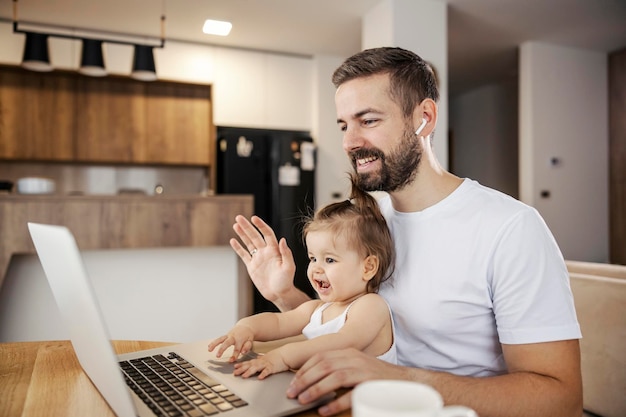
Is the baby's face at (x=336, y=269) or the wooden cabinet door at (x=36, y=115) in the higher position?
the wooden cabinet door at (x=36, y=115)

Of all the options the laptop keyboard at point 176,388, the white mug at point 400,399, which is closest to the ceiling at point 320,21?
the laptop keyboard at point 176,388

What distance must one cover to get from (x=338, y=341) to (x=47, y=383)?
52 cm

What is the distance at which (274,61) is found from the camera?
5383 mm

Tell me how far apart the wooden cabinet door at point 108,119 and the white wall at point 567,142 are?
3.96 meters

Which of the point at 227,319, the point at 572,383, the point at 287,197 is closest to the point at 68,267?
the point at 572,383

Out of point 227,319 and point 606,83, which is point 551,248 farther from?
point 606,83

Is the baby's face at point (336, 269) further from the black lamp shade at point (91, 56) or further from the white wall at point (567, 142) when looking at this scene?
the white wall at point (567, 142)

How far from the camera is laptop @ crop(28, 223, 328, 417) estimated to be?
60cm

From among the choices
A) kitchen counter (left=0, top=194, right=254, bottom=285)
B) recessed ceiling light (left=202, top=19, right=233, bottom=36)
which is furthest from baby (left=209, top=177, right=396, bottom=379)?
recessed ceiling light (left=202, top=19, right=233, bottom=36)

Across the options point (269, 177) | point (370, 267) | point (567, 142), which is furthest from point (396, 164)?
point (567, 142)

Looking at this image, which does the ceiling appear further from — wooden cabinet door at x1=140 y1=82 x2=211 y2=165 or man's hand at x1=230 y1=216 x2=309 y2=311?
man's hand at x1=230 y1=216 x2=309 y2=311

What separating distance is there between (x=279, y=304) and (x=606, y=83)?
5761 mm

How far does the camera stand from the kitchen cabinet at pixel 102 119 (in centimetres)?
442

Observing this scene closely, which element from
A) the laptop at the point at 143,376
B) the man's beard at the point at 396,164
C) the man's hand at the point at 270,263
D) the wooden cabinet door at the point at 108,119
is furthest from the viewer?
the wooden cabinet door at the point at 108,119
